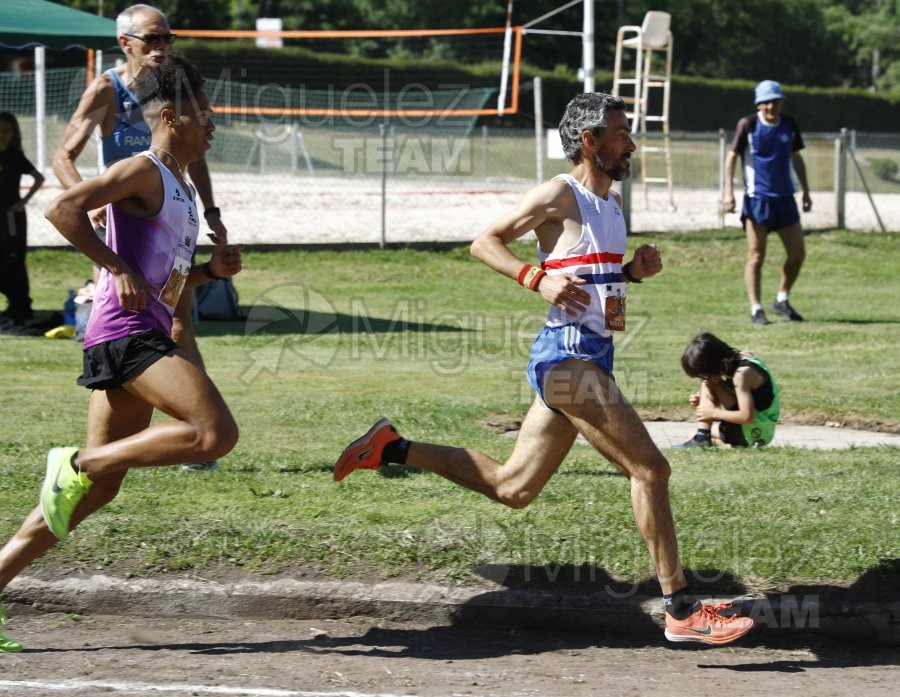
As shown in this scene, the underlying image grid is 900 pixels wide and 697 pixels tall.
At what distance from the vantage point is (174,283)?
5.03m

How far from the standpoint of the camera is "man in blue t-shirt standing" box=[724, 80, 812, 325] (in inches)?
508

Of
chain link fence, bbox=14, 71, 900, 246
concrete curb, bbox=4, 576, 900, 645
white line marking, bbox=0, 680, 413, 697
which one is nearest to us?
white line marking, bbox=0, 680, 413, 697

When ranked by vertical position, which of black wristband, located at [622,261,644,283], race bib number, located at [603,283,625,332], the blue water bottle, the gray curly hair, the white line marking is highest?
the gray curly hair

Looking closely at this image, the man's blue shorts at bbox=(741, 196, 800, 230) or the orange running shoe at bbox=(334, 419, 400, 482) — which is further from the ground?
the man's blue shorts at bbox=(741, 196, 800, 230)

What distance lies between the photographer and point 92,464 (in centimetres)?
481

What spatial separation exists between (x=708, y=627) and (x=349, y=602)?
1443 millimetres

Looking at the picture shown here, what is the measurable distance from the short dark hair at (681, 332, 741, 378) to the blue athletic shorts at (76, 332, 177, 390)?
404 centimetres

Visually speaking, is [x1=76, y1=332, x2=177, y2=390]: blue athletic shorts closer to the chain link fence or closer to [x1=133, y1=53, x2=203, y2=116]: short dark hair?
[x1=133, y1=53, x2=203, y2=116]: short dark hair

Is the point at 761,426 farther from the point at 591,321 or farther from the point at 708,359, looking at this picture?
the point at 591,321

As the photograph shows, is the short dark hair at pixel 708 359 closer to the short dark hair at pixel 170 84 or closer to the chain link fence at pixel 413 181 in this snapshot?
the short dark hair at pixel 170 84

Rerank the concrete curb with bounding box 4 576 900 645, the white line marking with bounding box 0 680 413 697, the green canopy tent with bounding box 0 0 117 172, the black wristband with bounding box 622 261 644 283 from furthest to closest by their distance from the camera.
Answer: the green canopy tent with bounding box 0 0 117 172
the concrete curb with bounding box 4 576 900 645
the black wristband with bounding box 622 261 644 283
the white line marking with bounding box 0 680 413 697

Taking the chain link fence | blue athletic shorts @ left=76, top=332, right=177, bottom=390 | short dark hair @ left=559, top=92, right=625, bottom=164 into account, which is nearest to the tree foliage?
the chain link fence

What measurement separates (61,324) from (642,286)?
6.81 m

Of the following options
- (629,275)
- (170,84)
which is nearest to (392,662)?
(629,275)
